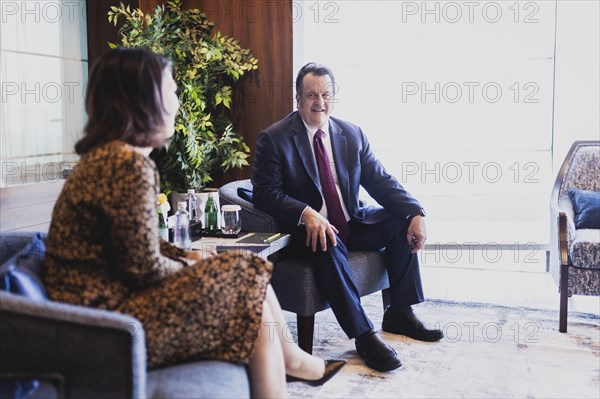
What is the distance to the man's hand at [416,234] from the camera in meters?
3.25

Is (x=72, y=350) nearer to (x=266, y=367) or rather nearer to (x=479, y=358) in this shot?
(x=266, y=367)

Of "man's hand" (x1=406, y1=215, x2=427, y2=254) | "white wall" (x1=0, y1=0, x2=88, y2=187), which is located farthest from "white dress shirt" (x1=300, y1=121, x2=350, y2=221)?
"white wall" (x1=0, y1=0, x2=88, y2=187)

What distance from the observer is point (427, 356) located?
310cm

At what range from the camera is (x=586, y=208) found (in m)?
3.77

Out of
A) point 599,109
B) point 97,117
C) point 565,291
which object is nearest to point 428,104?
point 599,109

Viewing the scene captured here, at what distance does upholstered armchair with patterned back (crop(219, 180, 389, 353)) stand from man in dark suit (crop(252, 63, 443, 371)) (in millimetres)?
55

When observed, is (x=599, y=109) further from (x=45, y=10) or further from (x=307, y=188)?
(x=45, y=10)

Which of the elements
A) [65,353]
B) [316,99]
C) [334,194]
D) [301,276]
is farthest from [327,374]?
[316,99]

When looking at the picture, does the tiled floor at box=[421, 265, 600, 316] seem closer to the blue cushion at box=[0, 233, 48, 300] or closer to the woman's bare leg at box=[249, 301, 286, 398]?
the woman's bare leg at box=[249, 301, 286, 398]

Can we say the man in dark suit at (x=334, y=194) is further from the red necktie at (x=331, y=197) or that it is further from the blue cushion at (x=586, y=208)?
the blue cushion at (x=586, y=208)

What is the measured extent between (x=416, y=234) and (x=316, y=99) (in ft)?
2.73

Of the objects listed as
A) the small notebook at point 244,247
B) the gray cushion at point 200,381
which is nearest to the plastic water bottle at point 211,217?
the small notebook at point 244,247

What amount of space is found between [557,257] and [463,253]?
171 cm

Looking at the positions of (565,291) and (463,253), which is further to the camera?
(463,253)
